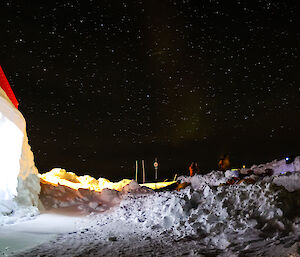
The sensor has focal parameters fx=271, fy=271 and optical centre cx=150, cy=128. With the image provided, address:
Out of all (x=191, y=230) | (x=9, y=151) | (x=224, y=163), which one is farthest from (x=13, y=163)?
(x=224, y=163)

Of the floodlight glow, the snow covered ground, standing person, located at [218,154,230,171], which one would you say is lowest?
the snow covered ground

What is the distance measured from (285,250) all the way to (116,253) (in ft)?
6.40

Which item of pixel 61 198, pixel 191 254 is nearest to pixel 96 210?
pixel 61 198

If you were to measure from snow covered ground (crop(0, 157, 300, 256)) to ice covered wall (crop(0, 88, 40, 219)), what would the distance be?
1192mm

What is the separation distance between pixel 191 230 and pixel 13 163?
516 centimetres

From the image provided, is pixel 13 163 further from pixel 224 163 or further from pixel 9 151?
pixel 224 163

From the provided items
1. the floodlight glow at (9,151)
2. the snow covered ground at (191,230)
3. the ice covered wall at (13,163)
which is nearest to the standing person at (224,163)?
the snow covered ground at (191,230)

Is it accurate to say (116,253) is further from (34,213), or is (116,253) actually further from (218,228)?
(34,213)

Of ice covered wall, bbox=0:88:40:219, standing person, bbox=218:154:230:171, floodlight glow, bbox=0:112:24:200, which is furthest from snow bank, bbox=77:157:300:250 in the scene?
standing person, bbox=218:154:230:171

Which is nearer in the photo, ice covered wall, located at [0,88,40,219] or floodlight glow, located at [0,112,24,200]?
ice covered wall, located at [0,88,40,219]

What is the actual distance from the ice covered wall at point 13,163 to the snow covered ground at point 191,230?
1192 mm

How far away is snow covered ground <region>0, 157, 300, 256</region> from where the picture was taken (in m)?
3.33

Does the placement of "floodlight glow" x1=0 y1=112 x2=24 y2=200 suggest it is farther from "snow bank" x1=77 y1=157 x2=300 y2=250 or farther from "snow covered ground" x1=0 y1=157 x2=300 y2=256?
"snow bank" x1=77 y1=157 x2=300 y2=250

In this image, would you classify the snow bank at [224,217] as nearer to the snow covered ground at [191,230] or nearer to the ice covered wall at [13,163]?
the snow covered ground at [191,230]
